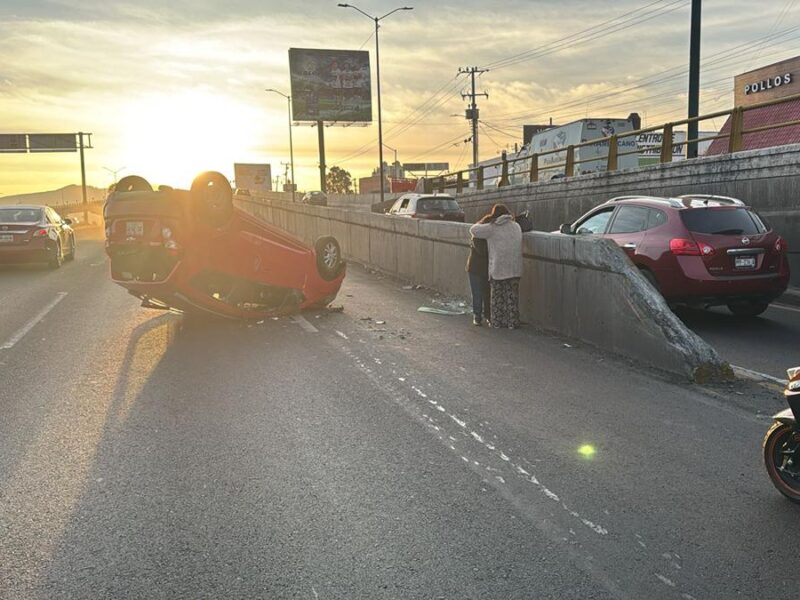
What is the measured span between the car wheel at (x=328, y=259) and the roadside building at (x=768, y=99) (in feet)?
73.0

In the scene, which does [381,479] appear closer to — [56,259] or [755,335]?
[755,335]

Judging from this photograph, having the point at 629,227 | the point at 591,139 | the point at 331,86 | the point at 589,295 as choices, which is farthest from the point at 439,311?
the point at 331,86

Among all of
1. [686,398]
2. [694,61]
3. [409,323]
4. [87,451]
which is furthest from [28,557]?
[694,61]

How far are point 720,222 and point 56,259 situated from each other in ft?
50.5

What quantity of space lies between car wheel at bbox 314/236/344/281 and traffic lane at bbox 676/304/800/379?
5398 mm

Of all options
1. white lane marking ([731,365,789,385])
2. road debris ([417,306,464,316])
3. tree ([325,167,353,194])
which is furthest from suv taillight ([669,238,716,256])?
tree ([325,167,353,194])

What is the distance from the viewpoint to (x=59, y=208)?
2950 inches

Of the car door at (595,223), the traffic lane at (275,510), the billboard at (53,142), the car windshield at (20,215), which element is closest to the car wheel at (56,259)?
the car windshield at (20,215)

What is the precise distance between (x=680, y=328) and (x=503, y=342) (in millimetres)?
2311

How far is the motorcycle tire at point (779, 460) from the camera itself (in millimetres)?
3934

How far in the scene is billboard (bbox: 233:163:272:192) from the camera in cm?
11732

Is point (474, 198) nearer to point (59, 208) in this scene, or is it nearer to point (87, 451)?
point (87, 451)

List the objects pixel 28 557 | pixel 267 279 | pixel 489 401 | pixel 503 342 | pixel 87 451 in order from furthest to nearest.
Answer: pixel 267 279, pixel 503 342, pixel 489 401, pixel 87 451, pixel 28 557

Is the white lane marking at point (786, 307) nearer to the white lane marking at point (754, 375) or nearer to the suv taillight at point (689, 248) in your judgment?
the suv taillight at point (689, 248)
